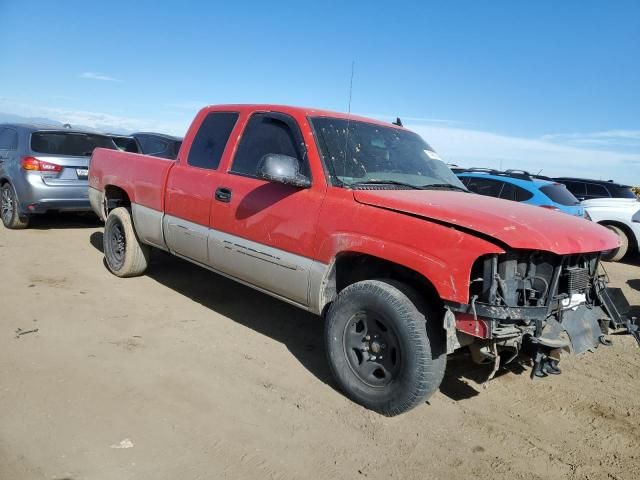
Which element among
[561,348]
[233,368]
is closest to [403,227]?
[561,348]

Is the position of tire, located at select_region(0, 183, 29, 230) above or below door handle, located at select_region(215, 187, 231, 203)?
below

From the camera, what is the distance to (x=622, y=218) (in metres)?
10.2

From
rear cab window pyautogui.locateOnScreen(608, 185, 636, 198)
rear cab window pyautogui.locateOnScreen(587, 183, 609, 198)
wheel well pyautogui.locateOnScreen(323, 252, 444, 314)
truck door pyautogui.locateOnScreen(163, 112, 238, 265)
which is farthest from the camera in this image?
rear cab window pyautogui.locateOnScreen(587, 183, 609, 198)

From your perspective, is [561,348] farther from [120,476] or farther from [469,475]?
[120,476]

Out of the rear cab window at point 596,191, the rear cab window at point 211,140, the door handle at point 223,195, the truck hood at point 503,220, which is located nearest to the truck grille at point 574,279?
the truck hood at point 503,220

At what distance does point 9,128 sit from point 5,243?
235 cm

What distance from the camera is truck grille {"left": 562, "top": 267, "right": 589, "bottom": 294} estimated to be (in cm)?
321

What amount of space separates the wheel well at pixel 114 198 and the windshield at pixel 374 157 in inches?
125

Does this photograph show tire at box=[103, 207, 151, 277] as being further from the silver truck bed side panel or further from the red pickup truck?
the red pickup truck

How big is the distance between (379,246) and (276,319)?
215cm

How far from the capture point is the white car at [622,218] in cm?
1005

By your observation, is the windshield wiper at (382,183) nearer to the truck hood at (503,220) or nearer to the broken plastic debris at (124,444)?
the truck hood at (503,220)

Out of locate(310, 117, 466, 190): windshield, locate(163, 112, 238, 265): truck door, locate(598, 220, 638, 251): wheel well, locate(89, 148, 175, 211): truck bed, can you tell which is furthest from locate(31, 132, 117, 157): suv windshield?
locate(598, 220, 638, 251): wheel well

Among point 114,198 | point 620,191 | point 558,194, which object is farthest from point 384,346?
point 620,191
